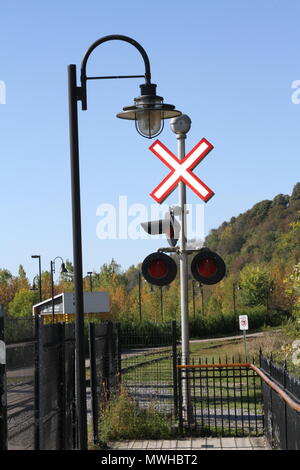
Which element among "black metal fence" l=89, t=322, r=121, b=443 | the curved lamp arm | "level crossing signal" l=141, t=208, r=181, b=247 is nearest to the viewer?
the curved lamp arm

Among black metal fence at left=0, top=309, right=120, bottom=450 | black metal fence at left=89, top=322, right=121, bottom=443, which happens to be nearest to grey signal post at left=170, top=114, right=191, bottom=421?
black metal fence at left=89, top=322, right=121, bottom=443

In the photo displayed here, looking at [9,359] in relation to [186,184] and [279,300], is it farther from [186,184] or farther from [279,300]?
[279,300]

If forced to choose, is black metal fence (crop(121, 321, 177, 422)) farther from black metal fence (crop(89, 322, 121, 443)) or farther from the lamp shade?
the lamp shade

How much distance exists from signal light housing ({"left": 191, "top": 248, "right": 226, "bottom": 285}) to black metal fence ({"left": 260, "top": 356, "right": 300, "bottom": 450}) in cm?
159

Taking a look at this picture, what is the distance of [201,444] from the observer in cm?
1329

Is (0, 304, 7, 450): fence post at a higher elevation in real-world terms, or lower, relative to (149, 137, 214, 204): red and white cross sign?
lower

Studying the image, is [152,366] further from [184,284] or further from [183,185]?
[183,185]

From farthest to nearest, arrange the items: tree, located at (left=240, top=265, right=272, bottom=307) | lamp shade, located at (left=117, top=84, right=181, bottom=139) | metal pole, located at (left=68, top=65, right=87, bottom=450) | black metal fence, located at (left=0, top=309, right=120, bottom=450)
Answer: tree, located at (left=240, top=265, right=272, bottom=307) < lamp shade, located at (left=117, top=84, right=181, bottom=139) < metal pole, located at (left=68, top=65, right=87, bottom=450) < black metal fence, located at (left=0, top=309, right=120, bottom=450)

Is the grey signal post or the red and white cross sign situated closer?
the red and white cross sign

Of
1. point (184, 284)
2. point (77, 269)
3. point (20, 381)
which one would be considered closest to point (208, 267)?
point (184, 284)

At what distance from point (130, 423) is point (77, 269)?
4.76 meters

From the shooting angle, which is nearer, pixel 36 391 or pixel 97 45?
pixel 36 391

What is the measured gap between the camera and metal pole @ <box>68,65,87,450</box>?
9633mm
